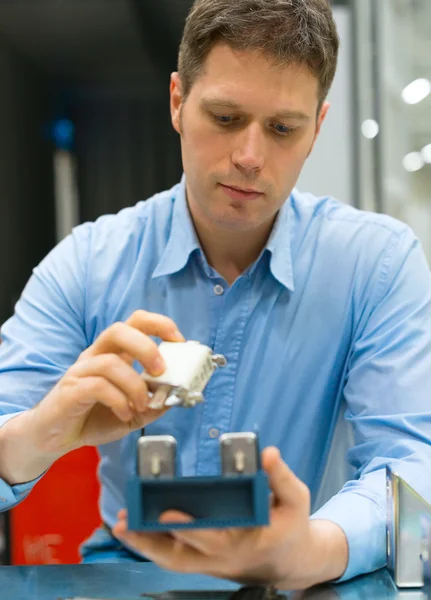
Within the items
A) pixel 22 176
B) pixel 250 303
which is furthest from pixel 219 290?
pixel 22 176

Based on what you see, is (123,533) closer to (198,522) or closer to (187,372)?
(198,522)

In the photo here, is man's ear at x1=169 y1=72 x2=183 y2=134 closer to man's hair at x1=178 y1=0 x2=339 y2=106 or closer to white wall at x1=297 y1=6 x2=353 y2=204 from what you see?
man's hair at x1=178 y1=0 x2=339 y2=106

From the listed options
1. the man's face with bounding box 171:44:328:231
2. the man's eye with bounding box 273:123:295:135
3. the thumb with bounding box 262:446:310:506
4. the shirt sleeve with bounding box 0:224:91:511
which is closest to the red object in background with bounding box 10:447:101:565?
the shirt sleeve with bounding box 0:224:91:511

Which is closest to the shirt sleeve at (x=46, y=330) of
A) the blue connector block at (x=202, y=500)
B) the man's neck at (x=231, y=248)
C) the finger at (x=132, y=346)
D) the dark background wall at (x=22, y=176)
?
the man's neck at (x=231, y=248)

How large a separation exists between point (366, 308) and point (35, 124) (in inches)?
106

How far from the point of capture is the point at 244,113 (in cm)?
117

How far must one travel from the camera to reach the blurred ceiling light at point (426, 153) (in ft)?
8.64

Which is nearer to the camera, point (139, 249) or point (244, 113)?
point (244, 113)

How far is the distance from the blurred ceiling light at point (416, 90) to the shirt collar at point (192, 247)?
53.5 inches

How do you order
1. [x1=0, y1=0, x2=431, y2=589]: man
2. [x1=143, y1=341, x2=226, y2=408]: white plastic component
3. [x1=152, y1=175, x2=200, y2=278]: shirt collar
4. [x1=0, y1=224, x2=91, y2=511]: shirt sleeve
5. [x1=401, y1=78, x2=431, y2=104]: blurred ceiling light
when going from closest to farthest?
[x1=143, y1=341, x2=226, y2=408]: white plastic component → [x1=0, y1=0, x2=431, y2=589]: man → [x1=0, y1=224, x2=91, y2=511]: shirt sleeve → [x1=152, y1=175, x2=200, y2=278]: shirt collar → [x1=401, y1=78, x2=431, y2=104]: blurred ceiling light

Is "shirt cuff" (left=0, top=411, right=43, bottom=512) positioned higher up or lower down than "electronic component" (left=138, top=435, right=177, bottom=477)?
lower down

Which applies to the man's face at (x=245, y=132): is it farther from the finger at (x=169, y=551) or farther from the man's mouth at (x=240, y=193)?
the finger at (x=169, y=551)

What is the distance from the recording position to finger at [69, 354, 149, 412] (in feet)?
2.82

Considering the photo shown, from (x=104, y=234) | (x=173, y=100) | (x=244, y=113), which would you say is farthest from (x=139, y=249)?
(x=244, y=113)
